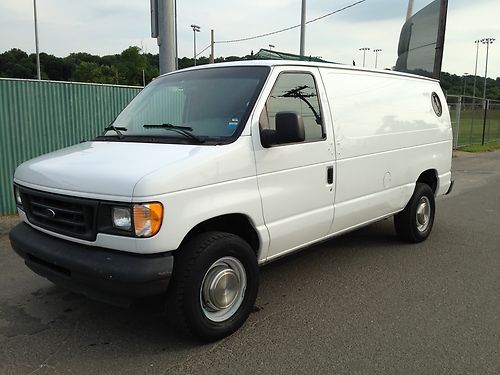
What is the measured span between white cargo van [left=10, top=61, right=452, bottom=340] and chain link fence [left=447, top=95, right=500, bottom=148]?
15442mm

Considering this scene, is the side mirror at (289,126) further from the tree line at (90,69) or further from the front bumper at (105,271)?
the tree line at (90,69)

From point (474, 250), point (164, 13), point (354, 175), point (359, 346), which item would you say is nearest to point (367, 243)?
point (474, 250)

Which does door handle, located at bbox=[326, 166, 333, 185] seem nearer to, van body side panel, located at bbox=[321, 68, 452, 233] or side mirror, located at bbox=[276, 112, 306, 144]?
van body side panel, located at bbox=[321, 68, 452, 233]

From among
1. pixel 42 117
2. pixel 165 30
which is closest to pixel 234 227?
pixel 42 117

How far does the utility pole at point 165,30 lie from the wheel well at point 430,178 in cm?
466

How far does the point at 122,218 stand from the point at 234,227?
3.34 feet

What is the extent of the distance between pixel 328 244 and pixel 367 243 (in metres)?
0.50

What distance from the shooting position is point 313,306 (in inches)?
158

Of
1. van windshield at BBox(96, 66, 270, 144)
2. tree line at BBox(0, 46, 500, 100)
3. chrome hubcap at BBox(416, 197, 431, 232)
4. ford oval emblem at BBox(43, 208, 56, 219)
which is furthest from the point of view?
tree line at BBox(0, 46, 500, 100)

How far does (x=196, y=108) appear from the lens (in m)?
3.93

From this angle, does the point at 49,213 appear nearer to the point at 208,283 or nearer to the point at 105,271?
the point at 105,271

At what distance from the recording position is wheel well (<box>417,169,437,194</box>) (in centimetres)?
604

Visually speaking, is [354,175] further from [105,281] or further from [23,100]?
[23,100]

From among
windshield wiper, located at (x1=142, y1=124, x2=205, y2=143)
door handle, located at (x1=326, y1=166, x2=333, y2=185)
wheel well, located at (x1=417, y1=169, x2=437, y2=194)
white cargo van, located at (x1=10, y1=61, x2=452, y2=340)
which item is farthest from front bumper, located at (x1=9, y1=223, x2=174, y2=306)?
wheel well, located at (x1=417, y1=169, x2=437, y2=194)
